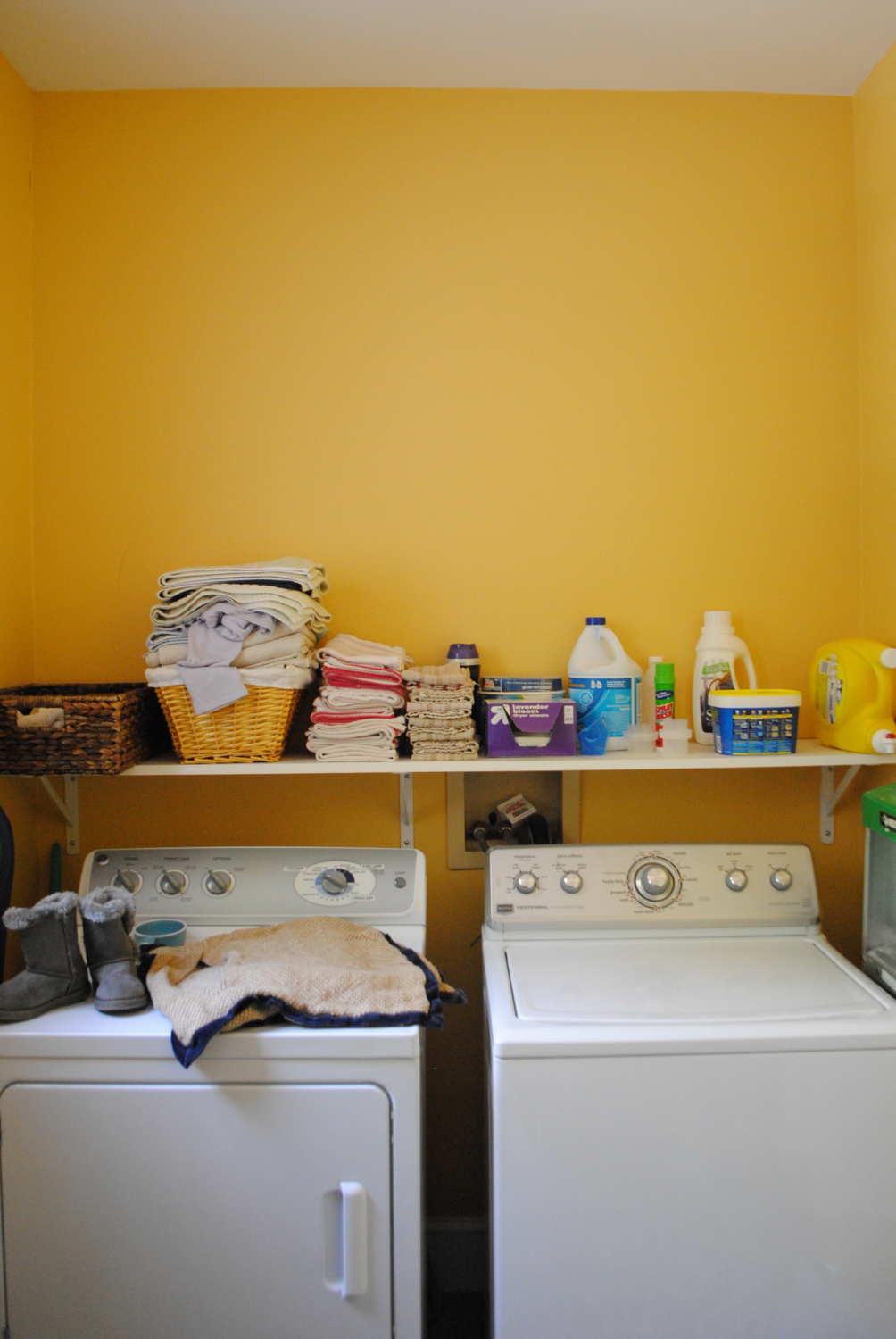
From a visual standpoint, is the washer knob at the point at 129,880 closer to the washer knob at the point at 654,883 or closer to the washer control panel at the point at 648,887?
the washer control panel at the point at 648,887

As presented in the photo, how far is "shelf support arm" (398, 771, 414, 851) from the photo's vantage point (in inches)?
74.1

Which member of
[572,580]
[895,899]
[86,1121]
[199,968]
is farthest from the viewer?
[572,580]

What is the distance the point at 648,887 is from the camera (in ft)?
5.44

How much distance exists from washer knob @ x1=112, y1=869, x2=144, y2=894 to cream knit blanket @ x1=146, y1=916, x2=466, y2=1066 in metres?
0.26

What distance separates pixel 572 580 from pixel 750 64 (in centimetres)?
120

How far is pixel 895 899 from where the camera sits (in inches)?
61.6

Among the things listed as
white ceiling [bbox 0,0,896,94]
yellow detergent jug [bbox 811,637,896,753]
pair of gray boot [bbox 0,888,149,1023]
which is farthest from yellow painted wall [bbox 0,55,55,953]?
yellow detergent jug [bbox 811,637,896,753]

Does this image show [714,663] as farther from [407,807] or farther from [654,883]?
[407,807]

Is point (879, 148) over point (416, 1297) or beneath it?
over

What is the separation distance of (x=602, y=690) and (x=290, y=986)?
0.87m

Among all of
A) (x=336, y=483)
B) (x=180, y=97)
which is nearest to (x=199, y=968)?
(x=336, y=483)

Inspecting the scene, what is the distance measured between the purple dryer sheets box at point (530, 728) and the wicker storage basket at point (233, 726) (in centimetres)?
41

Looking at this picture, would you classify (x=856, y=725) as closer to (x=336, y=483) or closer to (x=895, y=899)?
(x=895, y=899)

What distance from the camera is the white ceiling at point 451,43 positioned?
1.64m
